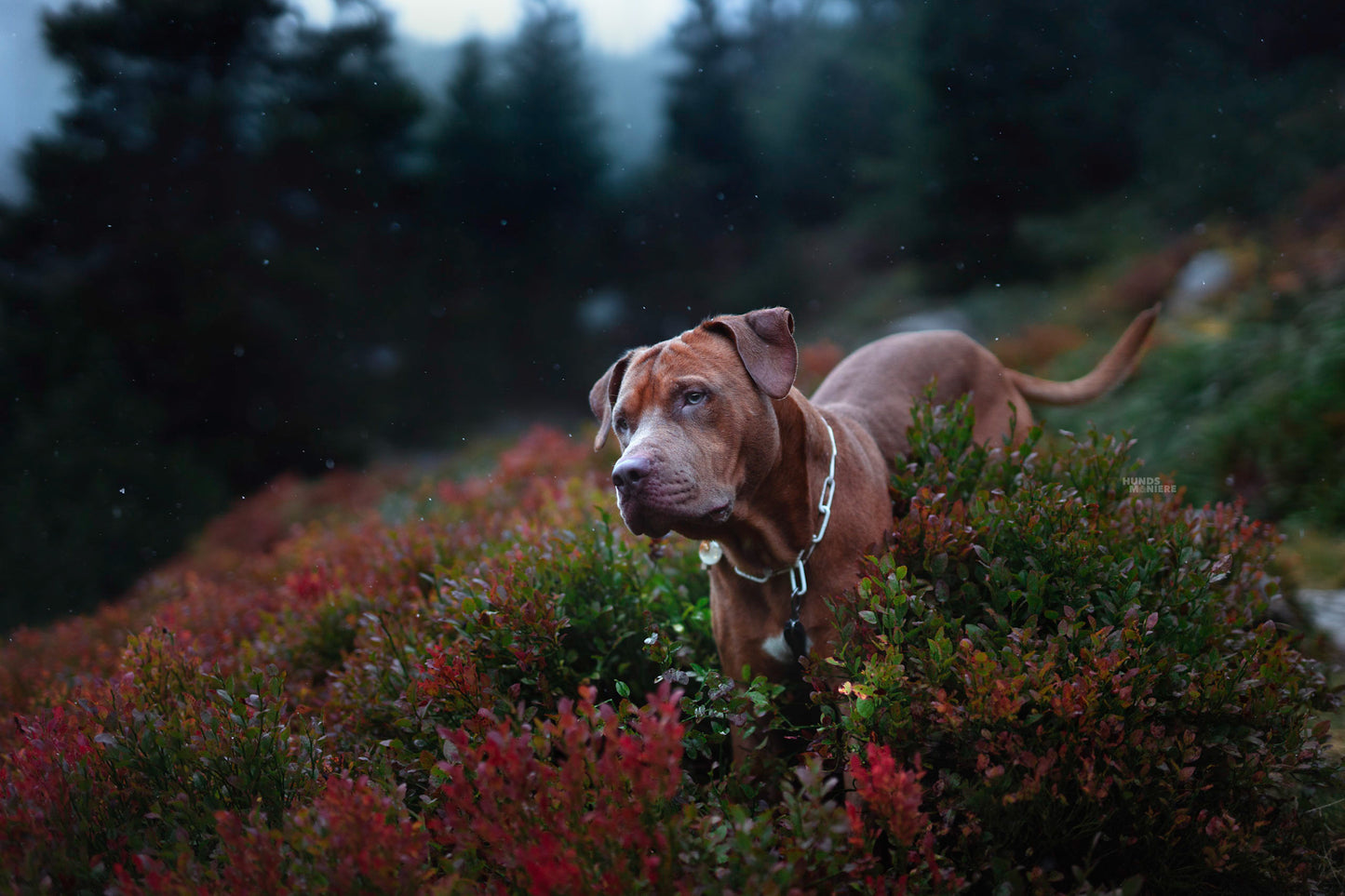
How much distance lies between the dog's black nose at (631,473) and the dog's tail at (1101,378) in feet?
9.10

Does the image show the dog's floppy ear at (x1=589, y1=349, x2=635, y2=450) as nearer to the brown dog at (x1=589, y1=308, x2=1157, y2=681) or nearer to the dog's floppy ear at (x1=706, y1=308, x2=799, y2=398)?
the brown dog at (x1=589, y1=308, x2=1157, y2=681)

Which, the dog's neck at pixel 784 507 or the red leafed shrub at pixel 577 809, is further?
the dog's neck at pixel 784 507

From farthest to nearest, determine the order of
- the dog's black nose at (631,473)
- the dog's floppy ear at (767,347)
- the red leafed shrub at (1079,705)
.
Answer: the dog's floppy ear at (767,347)
the dog's black nose at (631,473)
the red leafed shrub at (1079,705)

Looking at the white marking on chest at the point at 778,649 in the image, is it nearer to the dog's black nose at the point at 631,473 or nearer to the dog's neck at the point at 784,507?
the dog's neck at the point at 784,507

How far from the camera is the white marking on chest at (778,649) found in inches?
116

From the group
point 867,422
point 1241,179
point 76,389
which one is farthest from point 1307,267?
point 76,389

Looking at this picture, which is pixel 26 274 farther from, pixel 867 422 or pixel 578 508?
pixel 867 422

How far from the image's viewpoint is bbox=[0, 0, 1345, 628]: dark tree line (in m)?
10.0

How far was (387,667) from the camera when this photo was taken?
321 cm

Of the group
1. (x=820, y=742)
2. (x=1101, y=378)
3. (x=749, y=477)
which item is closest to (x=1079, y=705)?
(x=820, y=742)

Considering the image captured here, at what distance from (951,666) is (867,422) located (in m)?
1.49

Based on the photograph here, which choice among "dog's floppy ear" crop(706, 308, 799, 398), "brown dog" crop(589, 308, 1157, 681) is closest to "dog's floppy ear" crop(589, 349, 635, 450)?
"brown dog" crop(589, 308, 1157, 681)

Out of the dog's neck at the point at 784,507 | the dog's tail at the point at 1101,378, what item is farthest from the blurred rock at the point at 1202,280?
the dog's neck at the point at 784,507

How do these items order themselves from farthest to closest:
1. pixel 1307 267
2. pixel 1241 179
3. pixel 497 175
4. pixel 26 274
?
pixel 497 175 < pixel 26 274 < pixel 1241 179 < pixel 1307 267
